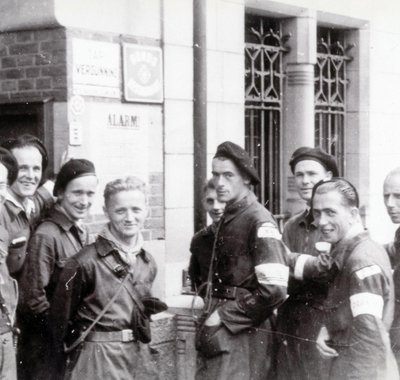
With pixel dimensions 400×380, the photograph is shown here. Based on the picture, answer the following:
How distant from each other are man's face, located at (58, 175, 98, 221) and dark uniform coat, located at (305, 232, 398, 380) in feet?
5.06

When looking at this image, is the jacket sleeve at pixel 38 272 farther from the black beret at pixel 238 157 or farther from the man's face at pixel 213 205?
the man's face at pixel 213 205

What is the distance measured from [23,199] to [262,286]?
65.2 inches

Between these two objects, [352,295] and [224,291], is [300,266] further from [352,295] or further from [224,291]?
[352,295]

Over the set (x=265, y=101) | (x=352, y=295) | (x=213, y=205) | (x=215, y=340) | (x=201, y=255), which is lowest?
(x=215, y=340)

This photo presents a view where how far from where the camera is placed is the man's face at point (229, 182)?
4.93m

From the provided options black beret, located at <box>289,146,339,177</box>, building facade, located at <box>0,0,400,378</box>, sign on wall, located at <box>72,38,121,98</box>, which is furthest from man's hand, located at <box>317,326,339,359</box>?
sign on wall, located at <box>72,38,121,98</box>

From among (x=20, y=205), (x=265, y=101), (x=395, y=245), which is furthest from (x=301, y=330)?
(x=265, y=101)

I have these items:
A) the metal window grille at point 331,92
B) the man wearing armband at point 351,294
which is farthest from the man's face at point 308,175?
the metal window grille at point 331,92

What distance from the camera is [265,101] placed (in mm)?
8750

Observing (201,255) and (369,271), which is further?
(201,255)

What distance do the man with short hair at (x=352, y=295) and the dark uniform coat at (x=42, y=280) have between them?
1421 millimetres

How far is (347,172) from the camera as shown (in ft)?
32.9

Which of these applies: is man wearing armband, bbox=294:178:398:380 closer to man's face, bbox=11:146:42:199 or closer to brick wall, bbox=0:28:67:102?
man's face, bbox=11:146:42:199

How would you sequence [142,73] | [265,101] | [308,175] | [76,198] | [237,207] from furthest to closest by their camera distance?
[265,101]
[142,73]
[308,175]
[76,198]
[237,207]
